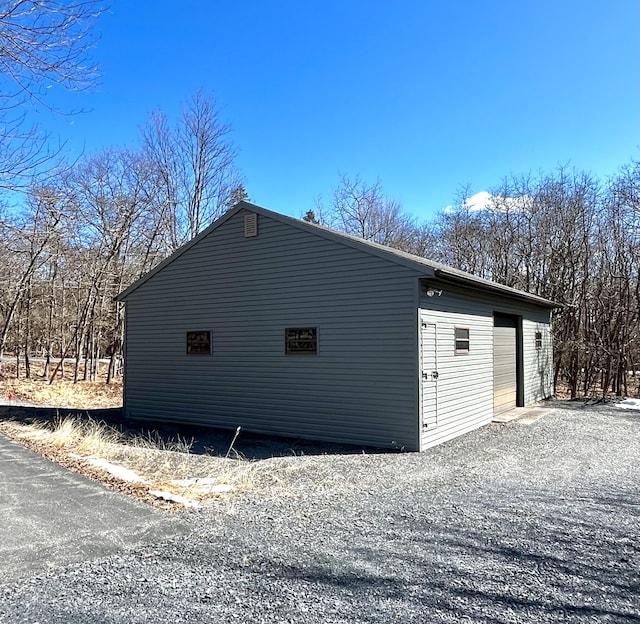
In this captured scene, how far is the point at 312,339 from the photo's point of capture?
8859 mm

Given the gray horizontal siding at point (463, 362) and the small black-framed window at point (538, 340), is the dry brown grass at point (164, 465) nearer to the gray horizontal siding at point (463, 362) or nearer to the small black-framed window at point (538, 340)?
the gray horizontal siding at point (463, 362)

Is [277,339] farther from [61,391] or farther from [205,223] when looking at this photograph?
[205,223]

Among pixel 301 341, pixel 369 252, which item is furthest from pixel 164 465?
pixel 369 252

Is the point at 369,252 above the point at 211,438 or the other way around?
above

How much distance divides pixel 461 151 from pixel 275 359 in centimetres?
1245

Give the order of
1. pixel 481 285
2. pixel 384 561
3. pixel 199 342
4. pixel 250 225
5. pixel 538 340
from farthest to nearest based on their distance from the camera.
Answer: pixel 538 340 < pixel 199 342 < pixel 250 225 < pixel 481 285 < pixel 384 561

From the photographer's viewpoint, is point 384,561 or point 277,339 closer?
point 384,561

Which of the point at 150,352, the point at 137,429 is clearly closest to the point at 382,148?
the point at 150,352

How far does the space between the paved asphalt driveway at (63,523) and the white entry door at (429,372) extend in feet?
14.9

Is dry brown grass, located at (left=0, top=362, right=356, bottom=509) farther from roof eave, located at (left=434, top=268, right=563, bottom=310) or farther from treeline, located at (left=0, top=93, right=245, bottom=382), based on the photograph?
treeline, located at (left=0, top=93, right=245, bottom=382)

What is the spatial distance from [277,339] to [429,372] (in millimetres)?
2877

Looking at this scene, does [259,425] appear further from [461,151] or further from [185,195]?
[185,195]

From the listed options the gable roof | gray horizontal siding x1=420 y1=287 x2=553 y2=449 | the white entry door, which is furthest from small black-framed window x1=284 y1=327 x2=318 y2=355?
gray horizontal siding x1=420 y1=287 x2=553 y2=449

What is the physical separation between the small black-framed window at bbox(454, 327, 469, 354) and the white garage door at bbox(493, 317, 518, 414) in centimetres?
198
